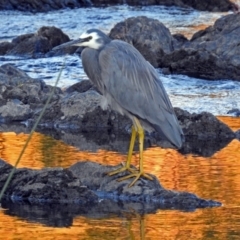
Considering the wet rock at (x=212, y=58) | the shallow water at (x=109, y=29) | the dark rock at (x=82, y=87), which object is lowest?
the shallow water at (x=109, y=29)

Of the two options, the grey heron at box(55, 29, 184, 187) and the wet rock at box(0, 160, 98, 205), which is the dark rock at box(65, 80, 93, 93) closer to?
the grey heron at box(55, 29, 184, 187)

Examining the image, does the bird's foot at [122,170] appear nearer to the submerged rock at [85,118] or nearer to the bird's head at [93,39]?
the bird's head at [93,39]

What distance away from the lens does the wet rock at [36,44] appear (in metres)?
15.8

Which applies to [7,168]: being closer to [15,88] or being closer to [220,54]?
[15,88]

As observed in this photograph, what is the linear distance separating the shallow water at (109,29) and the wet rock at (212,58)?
0.76ft

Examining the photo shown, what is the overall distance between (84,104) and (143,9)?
520 inches


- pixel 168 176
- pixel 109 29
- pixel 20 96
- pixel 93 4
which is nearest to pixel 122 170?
pixel 168 176

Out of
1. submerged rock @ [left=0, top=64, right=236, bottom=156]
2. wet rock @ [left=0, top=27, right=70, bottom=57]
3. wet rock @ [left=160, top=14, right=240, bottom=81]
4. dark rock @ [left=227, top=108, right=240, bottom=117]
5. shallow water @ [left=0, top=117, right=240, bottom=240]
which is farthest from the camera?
wet rock @ [left=0, top=27, right=70, bottom=57]

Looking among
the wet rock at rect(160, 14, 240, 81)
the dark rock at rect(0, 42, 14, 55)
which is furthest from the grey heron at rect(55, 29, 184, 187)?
the dark rock at rect(0, 42, 14, 55)

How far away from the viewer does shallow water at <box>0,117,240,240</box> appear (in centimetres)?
594

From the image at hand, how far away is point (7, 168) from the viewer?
22.7 ft

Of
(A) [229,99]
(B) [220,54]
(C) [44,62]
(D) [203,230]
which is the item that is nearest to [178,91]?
(A) [229,99]

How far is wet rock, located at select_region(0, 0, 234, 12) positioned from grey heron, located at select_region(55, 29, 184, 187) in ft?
50.2

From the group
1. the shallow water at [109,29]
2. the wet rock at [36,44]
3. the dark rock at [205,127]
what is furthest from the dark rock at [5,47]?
the dark rock at [205,127]
